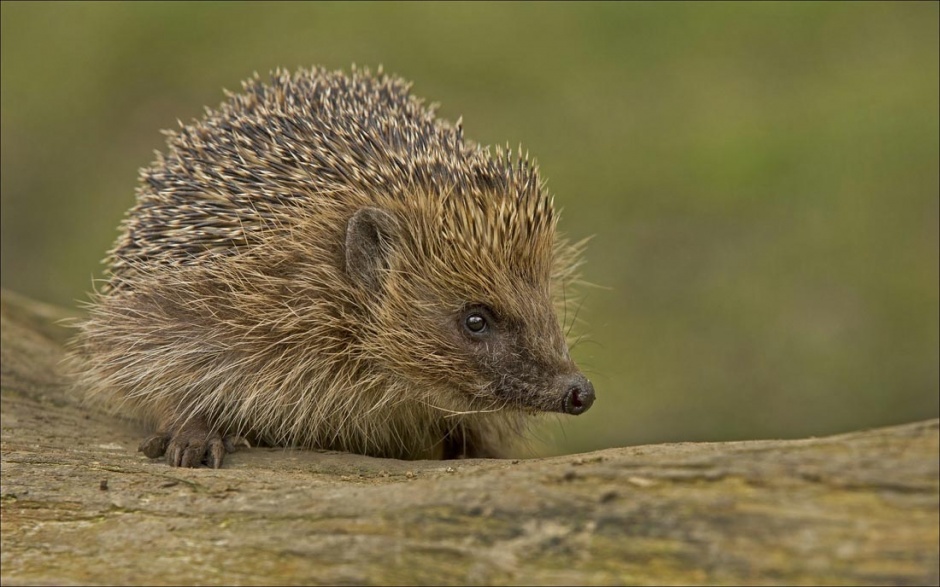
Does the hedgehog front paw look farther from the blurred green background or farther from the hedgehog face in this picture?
the blurred green background

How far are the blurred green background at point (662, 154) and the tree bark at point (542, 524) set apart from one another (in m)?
3.85

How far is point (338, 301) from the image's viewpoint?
4.55m

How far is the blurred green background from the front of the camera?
8.28 meters

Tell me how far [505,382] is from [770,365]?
463cm

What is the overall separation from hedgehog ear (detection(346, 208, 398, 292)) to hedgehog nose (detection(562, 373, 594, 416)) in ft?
3.25

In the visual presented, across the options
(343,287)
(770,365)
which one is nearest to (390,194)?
(343,287)

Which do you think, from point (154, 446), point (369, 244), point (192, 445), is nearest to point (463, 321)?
point (369, 244)

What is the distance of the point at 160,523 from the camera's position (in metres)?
2.95

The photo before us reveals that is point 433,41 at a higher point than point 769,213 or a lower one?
higher

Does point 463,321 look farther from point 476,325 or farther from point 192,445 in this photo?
point 192,445

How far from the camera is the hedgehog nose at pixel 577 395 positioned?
4.03m

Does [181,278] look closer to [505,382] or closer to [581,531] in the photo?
[505,382]

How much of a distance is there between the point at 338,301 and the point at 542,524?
2155mm

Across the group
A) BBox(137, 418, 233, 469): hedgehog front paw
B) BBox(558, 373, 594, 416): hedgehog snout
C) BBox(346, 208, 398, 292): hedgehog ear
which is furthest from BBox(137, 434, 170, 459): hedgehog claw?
BBox(558, 373, 594, 416): hedgehog snout
